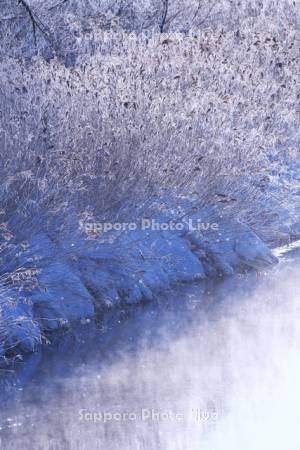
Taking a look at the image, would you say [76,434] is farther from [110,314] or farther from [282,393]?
[110,314]

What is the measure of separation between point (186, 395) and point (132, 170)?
3.32m

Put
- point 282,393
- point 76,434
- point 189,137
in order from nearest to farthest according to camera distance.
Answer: point 76,434 → point 282,393 → point 189,137

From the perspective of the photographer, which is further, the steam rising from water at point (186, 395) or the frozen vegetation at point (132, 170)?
the frozen vegetation at point (132, 170)

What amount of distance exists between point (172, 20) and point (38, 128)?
288 inches

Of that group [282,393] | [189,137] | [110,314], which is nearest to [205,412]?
[282,393]

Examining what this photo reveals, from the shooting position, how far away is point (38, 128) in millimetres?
10227

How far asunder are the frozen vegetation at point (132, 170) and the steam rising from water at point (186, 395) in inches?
30.7

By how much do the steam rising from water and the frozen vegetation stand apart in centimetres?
78

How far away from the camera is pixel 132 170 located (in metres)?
11.2

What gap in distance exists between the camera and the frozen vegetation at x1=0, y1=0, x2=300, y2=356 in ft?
33.0

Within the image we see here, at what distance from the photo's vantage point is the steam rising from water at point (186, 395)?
745 centimetres

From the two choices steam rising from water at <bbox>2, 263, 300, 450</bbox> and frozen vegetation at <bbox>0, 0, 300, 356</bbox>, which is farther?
frozen vegetation at <bbox>0, 0, 300, 356</bbox>

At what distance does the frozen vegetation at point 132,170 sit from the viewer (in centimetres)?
1005

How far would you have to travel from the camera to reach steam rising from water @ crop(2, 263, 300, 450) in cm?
745
